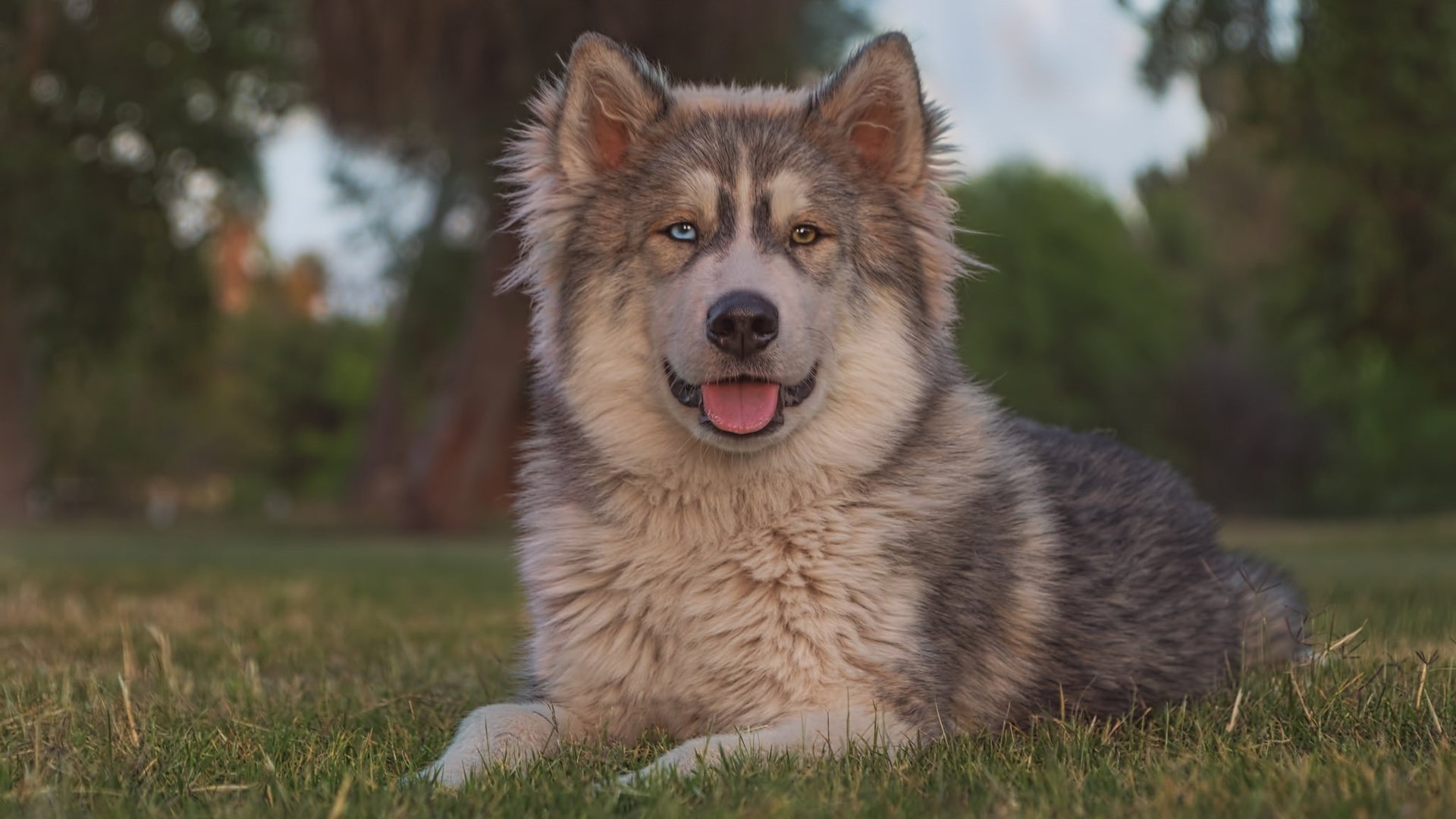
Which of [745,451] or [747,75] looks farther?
[747,75]

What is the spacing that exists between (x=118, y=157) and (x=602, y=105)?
77.6ft

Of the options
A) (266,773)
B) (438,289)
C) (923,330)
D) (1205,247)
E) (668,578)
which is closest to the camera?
(266,773)

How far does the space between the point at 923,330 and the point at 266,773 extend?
273cm

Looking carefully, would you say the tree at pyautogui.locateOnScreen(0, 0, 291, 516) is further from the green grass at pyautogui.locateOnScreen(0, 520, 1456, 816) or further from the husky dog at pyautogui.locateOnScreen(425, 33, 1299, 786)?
the husky dog at pyautogui.locateOnScreen(425, 33, 1299, 786)

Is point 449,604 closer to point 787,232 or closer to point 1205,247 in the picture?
point 787,232

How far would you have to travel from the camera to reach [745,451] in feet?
15.8

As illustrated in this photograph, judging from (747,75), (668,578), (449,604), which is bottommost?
(449,604)

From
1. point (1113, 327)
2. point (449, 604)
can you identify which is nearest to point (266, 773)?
point (449, 604)

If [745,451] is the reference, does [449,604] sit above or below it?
below

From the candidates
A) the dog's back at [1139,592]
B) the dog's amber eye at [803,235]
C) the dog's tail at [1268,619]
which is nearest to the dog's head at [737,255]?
the dog's amber eye at [803,235]

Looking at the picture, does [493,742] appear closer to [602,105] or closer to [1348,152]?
[602,105]

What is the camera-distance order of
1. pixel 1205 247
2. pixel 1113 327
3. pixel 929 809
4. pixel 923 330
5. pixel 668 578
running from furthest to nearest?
pixel 1205 247
pixel 1113 327
pixel 923 330
pixel 668 578
pixel 929 809

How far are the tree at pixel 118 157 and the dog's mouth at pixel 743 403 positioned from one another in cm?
2174

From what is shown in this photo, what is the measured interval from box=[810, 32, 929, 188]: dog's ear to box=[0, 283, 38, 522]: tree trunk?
88.5 ft
